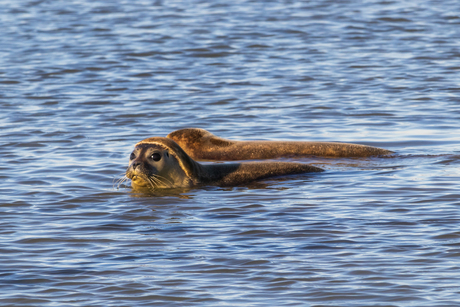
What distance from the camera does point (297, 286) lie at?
26.1 feet

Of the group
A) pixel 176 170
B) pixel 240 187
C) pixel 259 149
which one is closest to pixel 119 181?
pixel 176 170

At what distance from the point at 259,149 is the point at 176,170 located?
2.51 metres

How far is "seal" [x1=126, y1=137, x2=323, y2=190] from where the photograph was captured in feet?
40.3

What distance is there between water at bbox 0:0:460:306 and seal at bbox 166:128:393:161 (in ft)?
1.91

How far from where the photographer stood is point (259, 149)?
1471 centimetres

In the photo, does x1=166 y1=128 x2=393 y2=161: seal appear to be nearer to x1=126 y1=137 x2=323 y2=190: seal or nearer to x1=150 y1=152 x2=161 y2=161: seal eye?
x1=126 y1=137 x2=323 y2=190: seal

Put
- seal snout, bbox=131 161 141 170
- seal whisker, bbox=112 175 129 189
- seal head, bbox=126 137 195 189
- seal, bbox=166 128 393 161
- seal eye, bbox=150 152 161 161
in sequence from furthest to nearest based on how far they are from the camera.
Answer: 1. seal, bbox=166 128 393 161
2. seal whisker, bbox=112 175 129 189
3. seal eye, bbox=150 152 161 161
4. seal head, bbox=126 137 195 189
5. seal snout, bbox=131 161 141 170

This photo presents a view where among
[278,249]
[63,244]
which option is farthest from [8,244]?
[278,249]

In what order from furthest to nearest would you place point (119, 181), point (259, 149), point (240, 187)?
point (259, 149) → point (119, 181) → point (240, 187)

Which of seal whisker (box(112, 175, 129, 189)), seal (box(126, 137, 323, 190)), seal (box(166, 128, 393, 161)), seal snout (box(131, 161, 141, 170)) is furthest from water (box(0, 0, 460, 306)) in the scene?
seal (box(166, 128, 393, 161))

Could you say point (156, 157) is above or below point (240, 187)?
above

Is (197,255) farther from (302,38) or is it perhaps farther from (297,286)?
(302,38)

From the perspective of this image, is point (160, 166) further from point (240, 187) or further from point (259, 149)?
point (259, 149)

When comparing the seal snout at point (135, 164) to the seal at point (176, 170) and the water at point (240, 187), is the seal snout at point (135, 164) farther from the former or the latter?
the water at point (240, 187)
